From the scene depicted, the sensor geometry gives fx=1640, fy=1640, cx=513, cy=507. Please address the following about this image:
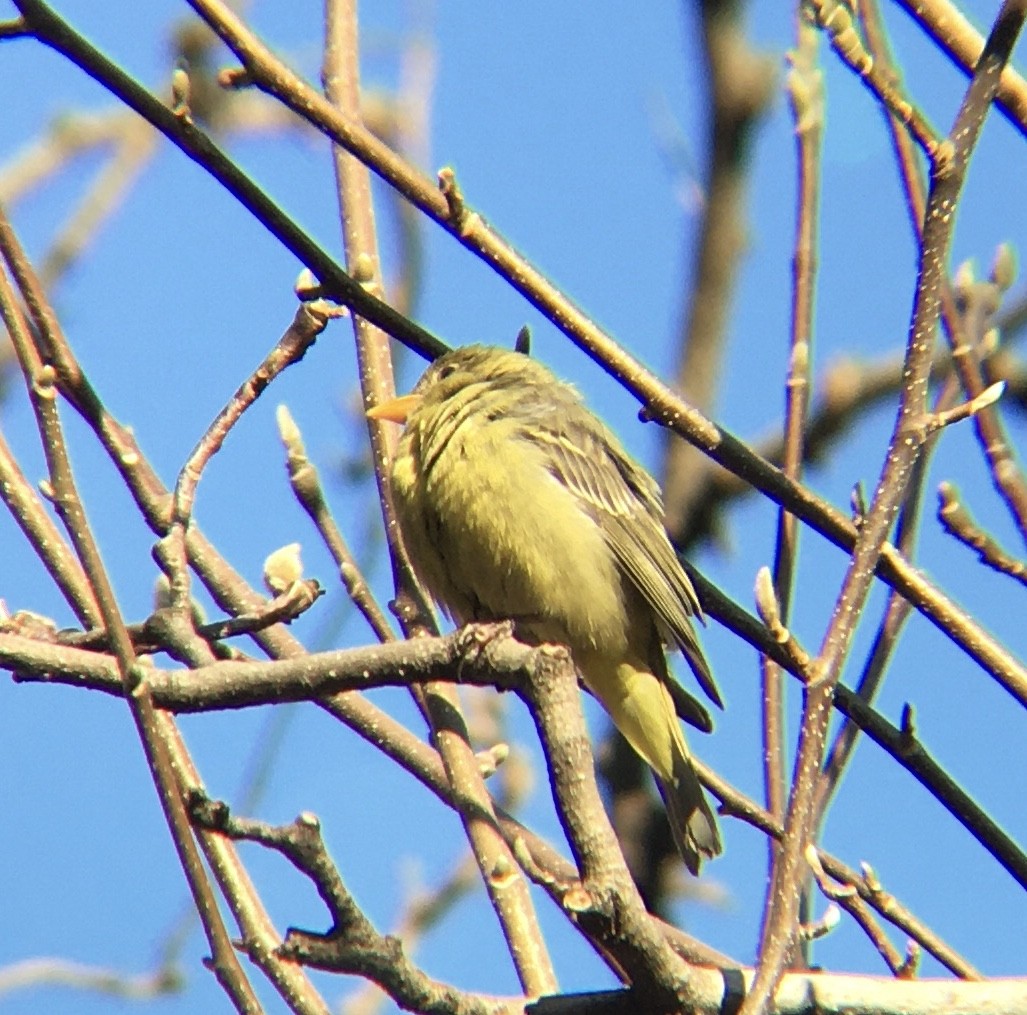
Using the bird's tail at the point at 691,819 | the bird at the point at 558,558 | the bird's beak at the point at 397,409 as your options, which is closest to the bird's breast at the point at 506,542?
the bird at the point at 558,558

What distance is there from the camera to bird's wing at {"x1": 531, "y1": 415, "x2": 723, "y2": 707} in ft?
15.3

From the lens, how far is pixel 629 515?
5000 millimetres

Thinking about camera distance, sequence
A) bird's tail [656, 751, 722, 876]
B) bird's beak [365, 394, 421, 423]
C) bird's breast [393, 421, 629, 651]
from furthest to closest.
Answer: bird's tail [656, 751, 722, 876] → bird's breast [393, 421, 629, 651] → bird's beak [365, 394, 421, 423]

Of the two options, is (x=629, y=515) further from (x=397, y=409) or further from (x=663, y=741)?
(x=397, y=409)

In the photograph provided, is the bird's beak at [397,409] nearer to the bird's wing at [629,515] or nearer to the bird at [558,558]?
the bird at [558,558]

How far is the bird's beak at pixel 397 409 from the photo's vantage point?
4117mm

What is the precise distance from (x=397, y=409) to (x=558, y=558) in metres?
0.63

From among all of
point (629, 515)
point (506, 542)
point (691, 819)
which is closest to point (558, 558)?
point (506, 542)

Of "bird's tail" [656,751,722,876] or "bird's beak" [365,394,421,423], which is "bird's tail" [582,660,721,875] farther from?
"bird's beak" [365,394,421,423]

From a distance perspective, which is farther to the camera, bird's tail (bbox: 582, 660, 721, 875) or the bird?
bird's tail (bbox: 582, 660, 721, 875)

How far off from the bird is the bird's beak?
15 mm

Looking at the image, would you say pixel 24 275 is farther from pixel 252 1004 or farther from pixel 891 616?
pixel 891 616

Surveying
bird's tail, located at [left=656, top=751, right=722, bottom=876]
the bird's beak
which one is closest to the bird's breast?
the bird's beak

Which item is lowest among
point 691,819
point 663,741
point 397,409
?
point 691,819
